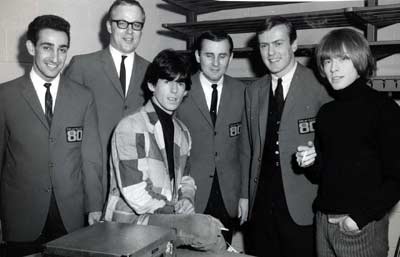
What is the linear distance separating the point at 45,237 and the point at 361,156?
5.99 feet

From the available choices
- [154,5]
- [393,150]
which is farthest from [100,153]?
[154,5]

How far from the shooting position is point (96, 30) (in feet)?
11.3

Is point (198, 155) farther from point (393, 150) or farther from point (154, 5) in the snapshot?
→ point (154, 5)

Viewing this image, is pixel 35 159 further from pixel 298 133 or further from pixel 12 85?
pixel 298 133

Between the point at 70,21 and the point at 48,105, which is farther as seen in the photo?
the point at 70,21

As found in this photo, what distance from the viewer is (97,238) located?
1426mm

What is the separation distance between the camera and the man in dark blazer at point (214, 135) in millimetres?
2926

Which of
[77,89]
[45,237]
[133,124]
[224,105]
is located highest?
[77,89]

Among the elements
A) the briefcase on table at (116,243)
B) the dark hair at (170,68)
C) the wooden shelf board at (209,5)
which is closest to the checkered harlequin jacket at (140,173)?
the dark hair at (170,68)

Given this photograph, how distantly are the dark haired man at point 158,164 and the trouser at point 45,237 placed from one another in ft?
1.66

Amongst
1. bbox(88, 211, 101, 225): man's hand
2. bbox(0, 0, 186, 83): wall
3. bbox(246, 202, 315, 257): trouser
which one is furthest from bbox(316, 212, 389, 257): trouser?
bbox(0, 0, 186, 83): wall

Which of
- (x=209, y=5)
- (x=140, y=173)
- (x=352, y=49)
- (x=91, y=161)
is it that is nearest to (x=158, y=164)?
(x=140, y=173)

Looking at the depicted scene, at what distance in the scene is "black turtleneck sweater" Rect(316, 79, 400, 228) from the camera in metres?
2.06

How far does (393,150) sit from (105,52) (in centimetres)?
193
